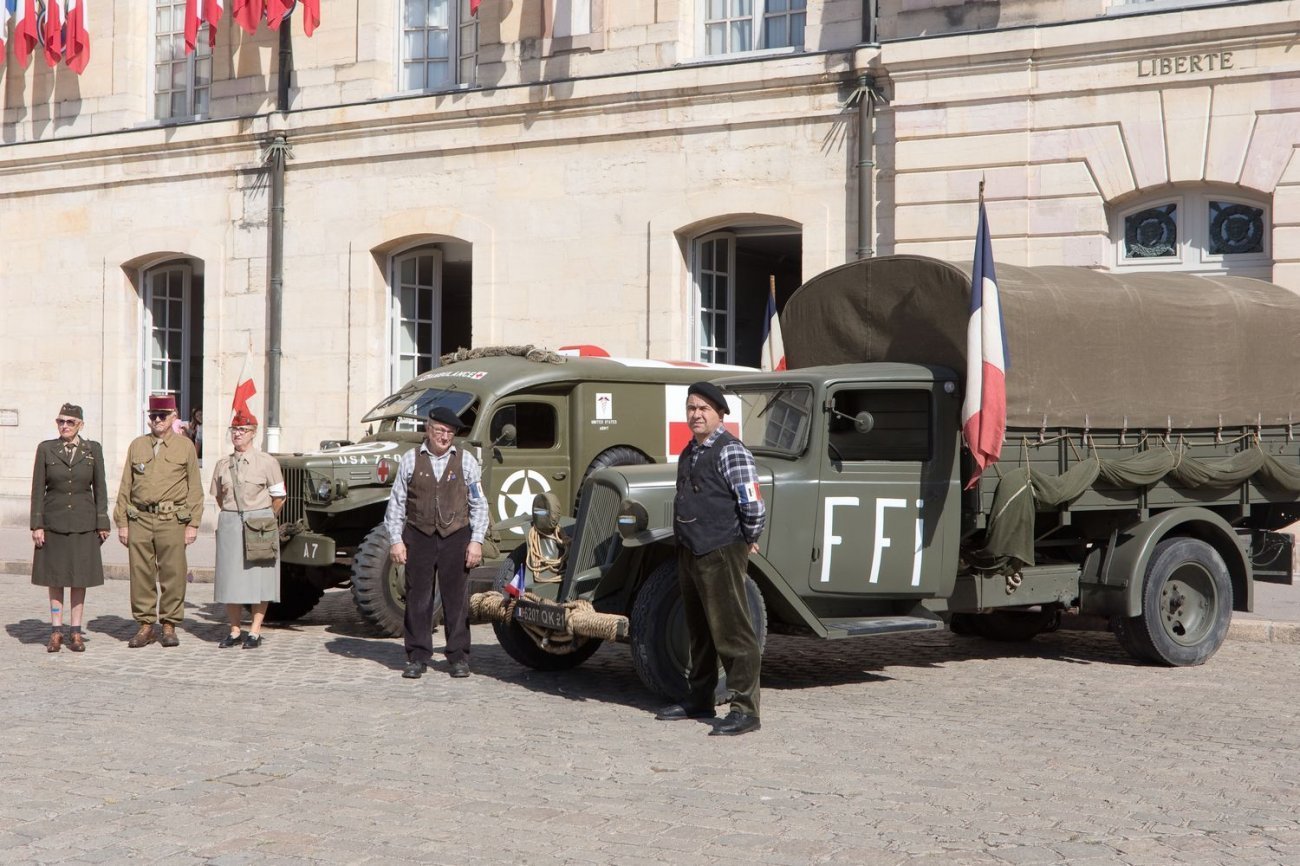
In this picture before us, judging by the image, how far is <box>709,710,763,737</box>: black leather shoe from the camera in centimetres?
752

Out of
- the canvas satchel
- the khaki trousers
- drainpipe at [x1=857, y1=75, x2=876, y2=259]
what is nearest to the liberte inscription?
drainpipe at [x1=857, y1=75, x2=876, y2=259]

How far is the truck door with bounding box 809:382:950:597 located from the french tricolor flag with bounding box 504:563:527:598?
177 centimetres

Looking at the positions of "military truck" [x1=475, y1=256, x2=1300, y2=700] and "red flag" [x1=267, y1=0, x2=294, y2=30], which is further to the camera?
"red flag" [x1=267, y1=0, x2=294, y2=30]

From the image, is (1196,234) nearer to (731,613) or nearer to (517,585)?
(517,585)

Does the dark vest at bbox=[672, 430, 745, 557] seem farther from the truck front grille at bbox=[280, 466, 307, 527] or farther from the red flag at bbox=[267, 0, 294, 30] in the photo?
the red flag at bbox=[267, 0, 294, 30]

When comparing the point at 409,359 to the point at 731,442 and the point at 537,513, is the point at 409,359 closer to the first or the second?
the point at 537,513

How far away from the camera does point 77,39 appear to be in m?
21.9

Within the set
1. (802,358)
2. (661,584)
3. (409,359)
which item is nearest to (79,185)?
(409,359)

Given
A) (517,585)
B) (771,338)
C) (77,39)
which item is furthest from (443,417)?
(77,39)

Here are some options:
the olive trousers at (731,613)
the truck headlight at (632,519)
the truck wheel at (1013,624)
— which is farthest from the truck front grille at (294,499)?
the truck wheel at (1013,624)

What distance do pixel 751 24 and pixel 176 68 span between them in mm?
9015

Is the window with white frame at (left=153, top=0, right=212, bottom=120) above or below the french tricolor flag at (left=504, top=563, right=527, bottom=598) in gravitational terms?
above

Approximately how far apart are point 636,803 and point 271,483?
5.59 metres

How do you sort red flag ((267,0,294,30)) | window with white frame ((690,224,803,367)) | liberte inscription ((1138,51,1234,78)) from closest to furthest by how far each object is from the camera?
liberte inscription ((1138,51,1234,78)) < window with white frame ((690,224,803,367)) < red flag ((267,0,294,30))
